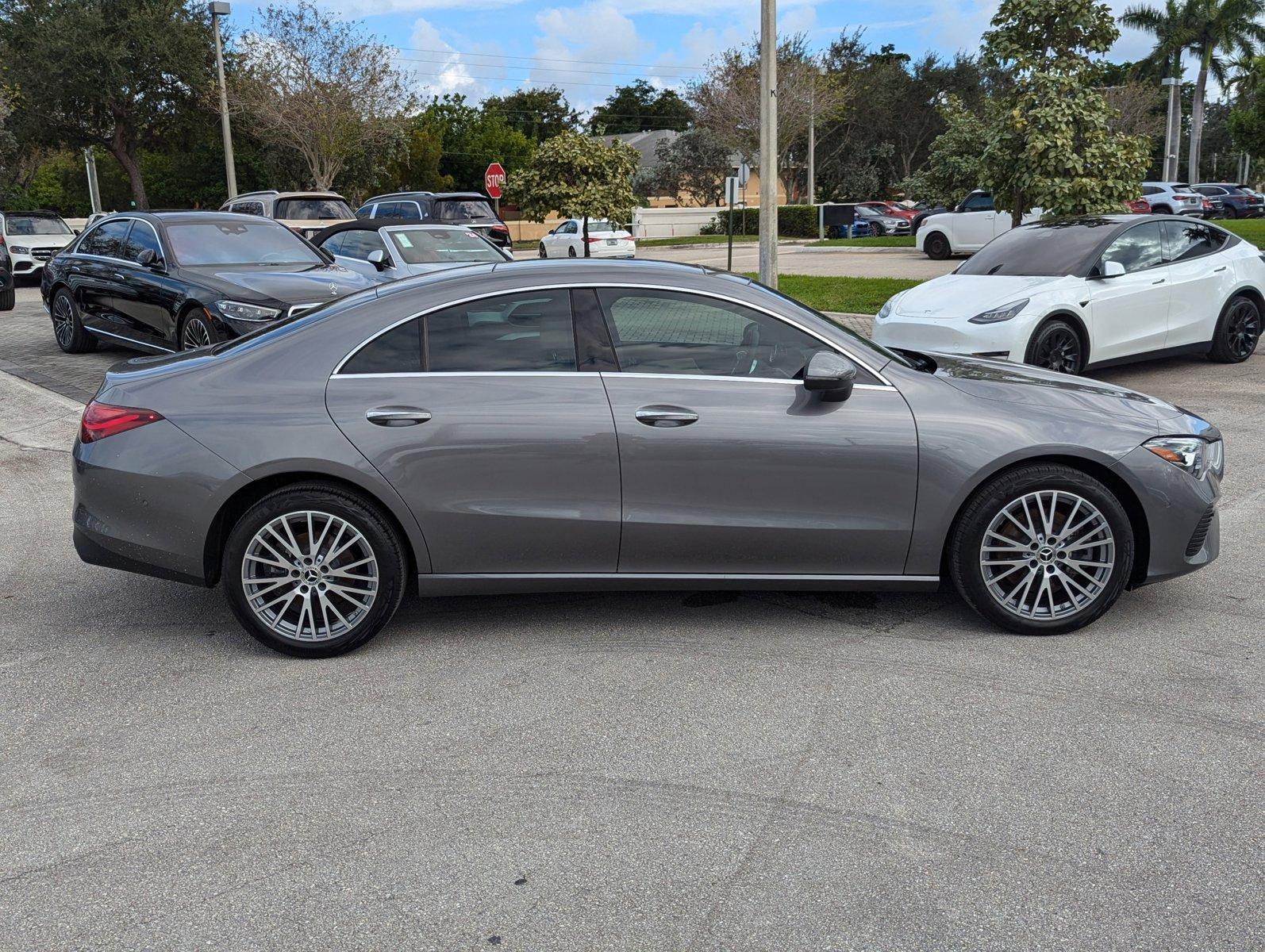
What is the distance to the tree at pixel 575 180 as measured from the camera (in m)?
25.1

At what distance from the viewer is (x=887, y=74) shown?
65125 mm

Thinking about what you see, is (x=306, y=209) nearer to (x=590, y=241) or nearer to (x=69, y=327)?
(x=69, y=327)

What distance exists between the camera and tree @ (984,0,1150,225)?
14844 millimetres

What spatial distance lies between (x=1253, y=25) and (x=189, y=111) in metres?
55.1

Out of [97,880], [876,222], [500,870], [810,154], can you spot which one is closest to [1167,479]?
[500,870]

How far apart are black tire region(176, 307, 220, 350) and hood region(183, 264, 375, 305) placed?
30cm

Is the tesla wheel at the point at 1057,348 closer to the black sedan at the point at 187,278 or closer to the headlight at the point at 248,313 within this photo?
the black sedan at the point at 187,278

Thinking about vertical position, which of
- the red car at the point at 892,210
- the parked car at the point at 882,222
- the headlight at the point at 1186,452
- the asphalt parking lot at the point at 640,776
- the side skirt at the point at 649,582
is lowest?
the asphalt parking lot at the point at 640,776

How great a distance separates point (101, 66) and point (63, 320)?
95.0ft

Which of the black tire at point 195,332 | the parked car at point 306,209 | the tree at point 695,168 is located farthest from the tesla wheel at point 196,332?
the tree at point 695,168

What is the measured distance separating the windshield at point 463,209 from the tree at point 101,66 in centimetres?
2152

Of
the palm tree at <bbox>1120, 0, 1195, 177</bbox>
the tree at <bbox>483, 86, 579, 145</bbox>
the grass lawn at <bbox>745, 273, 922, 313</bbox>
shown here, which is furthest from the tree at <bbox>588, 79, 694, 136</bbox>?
the grass lawn at <bbox>745, 273, 922, 313</bbox>

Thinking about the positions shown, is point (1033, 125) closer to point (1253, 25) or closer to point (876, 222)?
point (876, 222)

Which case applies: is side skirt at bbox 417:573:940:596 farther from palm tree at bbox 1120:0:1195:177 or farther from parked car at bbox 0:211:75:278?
palm tree at bbox 1120:0:1195:177
